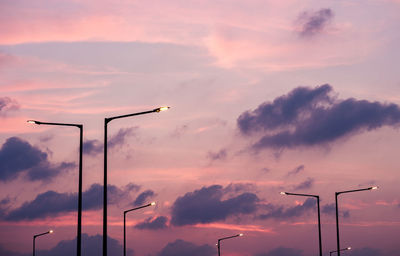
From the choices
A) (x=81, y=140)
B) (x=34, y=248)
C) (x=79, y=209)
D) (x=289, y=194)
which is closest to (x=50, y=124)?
(x=81, y=140)

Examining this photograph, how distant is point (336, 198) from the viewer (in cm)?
8269

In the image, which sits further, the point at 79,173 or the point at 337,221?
the point at 337,221

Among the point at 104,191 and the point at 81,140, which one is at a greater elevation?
the point at 81,140

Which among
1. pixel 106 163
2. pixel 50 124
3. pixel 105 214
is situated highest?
pixel 50 124

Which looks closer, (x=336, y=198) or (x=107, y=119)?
(x=107, y=119)

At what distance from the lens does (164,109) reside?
40.1 meters

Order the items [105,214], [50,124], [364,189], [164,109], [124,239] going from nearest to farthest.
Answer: [164,109] → [105,214] → [50,124] → [364,189] → [124,239]

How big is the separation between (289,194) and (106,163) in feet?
126

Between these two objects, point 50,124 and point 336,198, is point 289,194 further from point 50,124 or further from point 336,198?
point 50,124

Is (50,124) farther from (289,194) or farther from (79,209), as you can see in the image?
(289,194)

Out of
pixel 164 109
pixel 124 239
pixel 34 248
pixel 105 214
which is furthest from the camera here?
pixel 34 248

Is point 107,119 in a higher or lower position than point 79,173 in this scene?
higher

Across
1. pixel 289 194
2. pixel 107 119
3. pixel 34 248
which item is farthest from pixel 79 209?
pixel 34 248

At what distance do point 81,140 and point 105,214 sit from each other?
5044 mm
